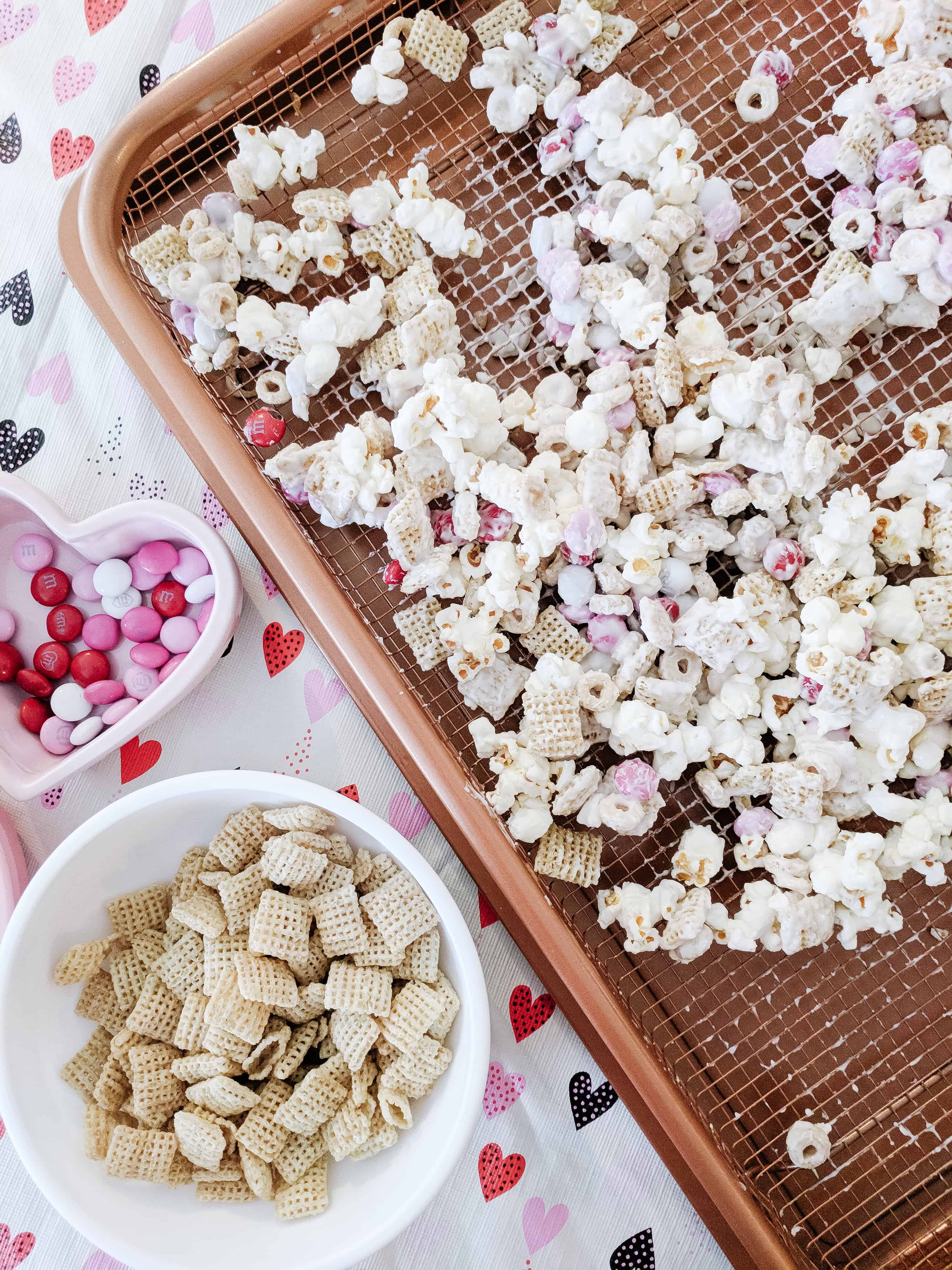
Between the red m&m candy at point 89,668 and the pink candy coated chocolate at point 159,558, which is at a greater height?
the pink candy coated chocolate at point 159,558

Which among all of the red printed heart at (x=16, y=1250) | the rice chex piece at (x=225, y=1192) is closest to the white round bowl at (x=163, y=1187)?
the rice chex piece at (x=225, y=1192)

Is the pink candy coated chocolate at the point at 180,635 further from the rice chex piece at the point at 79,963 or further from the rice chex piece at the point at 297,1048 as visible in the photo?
the rice chex piece at the point at 297,1048

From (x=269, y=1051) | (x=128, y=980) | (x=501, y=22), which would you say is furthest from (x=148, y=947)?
(x=501, y=22)

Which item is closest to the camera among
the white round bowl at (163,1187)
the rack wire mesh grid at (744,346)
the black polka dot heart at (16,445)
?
the white round bowl at (163,1187)

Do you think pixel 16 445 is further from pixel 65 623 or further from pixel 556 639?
pixel 556 639

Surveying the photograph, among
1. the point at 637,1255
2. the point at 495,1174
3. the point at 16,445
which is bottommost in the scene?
the point at 637,1255

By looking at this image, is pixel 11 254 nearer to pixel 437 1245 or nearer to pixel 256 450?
pixel 256 450
